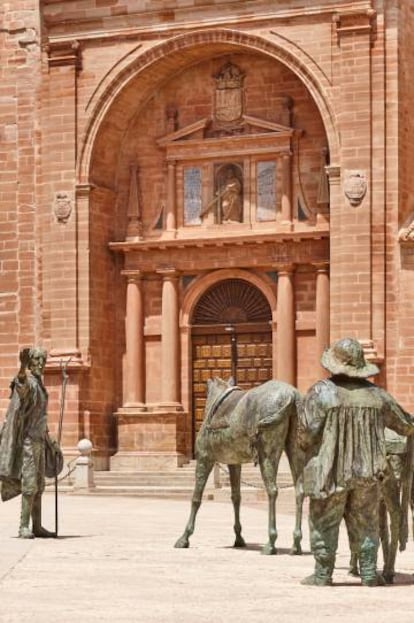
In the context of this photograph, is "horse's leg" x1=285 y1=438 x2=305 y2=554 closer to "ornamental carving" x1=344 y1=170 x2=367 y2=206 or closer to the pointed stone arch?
"ornamental carving" x1=344 y1=170 x2=367 y2=206

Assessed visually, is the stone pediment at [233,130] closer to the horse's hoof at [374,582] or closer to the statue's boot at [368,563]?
the horse's hoof at [374,582]

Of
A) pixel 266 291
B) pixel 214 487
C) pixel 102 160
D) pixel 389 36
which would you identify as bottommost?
pixel 214 487

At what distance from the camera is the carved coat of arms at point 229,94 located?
4031cm

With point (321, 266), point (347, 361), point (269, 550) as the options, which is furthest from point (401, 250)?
point (347, 361)

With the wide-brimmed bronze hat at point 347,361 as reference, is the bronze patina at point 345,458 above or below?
below

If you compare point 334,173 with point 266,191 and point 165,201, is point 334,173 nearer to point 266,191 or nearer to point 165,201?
point 266,191

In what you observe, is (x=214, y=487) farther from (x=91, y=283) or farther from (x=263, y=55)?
(x=263, y=55)

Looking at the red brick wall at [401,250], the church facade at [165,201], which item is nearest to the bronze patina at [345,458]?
the red brick wall at [401,250]

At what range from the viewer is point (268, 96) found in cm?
4000

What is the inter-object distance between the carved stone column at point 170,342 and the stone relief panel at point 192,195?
1.38 meters

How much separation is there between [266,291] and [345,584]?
25644 mm

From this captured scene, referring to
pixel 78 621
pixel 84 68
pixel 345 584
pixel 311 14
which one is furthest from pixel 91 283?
pixel 78 621

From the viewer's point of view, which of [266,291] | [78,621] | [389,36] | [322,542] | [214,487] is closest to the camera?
[78,621]

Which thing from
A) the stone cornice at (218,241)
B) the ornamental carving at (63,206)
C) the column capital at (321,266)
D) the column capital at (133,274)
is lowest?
the column capital at (133,274)
